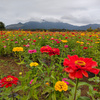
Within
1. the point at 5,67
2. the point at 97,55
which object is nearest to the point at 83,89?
the point at 97,55

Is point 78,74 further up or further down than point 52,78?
further up

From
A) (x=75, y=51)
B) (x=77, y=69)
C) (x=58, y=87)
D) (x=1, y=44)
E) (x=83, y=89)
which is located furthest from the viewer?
(x=1, y=44)

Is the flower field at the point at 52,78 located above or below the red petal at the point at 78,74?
below

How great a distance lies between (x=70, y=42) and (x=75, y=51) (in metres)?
0.75

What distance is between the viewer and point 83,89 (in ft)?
5.19

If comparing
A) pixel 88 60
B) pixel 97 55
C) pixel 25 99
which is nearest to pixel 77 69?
pixel 88 60

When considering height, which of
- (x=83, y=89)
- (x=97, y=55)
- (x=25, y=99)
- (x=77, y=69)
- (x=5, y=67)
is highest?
(x=77, y=69)

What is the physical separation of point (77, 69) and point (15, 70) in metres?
1.81

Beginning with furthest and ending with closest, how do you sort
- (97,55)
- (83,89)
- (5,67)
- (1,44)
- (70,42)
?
1. (70,42)
2. (1,44)
3. (5,67)
4. (97,55)
5. (83,89)

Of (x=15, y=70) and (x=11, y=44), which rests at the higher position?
(x=11, y=44)

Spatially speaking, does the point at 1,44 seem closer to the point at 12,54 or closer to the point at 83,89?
the point at 12,54

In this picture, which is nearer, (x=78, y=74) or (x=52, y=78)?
(x=78, y=74)

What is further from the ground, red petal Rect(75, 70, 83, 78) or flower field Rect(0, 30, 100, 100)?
red petal Rect(75, 70, 83, 78)

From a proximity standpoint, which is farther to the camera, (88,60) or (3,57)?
(3,57)
